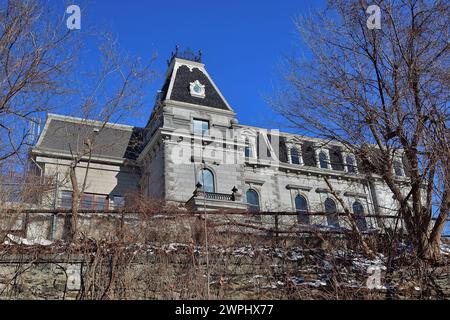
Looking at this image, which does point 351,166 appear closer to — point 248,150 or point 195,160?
point 195,160

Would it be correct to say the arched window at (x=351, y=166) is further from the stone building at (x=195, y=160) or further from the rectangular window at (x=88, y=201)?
the rectangular window at (x=88, y=201)

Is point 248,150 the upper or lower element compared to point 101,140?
lower

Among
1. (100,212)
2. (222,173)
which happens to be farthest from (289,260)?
(222,173)

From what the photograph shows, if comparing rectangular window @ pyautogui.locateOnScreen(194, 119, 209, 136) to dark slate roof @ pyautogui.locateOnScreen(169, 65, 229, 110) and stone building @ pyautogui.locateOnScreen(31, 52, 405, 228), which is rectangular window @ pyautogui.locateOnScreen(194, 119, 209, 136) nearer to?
stone building @ pyautogui.locateOnScreen(31, 52, 405, 228)

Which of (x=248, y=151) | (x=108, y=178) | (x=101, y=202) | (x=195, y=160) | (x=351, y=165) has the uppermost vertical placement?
(x=248, y=151)

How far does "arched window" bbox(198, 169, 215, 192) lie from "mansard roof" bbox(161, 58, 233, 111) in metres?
4.46

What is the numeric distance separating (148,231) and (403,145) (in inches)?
283

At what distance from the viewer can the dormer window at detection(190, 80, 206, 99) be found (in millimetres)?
28984

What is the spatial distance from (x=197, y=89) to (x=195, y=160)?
5.69 m

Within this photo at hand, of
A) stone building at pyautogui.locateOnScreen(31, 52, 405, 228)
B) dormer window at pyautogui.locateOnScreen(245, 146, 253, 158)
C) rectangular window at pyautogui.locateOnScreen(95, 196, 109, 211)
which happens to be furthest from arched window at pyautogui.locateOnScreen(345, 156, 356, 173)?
rectangular window at pyautogui.locateOnScreen(95, 196, 109, 211)

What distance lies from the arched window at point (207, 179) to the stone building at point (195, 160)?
6 cm

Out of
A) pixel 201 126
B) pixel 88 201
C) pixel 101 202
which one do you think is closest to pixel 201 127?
pixel 201 126

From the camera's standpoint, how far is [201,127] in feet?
88.6
